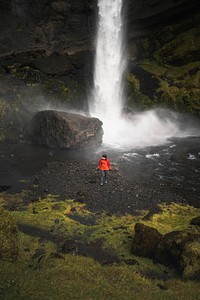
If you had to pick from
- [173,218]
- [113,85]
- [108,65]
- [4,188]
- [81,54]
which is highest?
[81,54]

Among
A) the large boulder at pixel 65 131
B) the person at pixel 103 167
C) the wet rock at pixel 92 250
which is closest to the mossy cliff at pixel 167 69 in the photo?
the large boulder at pixel 65 131

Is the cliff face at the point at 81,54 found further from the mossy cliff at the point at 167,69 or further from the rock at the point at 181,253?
the rock at the point at 181,253

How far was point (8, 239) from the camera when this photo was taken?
1430 cm

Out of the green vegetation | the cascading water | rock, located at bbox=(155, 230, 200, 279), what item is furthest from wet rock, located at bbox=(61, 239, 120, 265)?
the cascading water

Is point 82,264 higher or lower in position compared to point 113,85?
lower

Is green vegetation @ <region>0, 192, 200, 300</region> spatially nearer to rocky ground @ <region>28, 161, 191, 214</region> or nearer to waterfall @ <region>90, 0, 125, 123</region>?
rocky ground @ <region>28, 161, 191, 214</region>

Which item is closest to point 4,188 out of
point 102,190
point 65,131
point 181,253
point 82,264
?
point 102,190

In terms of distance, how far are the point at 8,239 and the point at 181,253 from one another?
8031mm

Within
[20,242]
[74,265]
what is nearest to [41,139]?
[20,242]

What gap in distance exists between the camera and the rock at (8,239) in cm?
1380

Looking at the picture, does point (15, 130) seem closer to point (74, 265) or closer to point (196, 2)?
point (74, 265)

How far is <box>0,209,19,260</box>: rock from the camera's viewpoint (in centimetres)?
1380

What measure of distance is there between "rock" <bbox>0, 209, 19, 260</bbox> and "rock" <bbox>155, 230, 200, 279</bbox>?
267 inches

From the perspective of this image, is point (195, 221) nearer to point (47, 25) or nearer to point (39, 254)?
point (39, 254)
